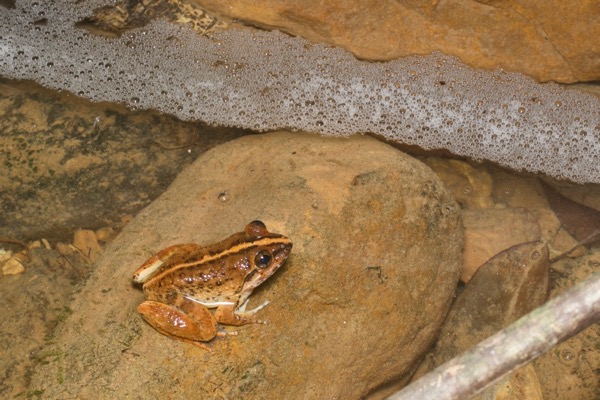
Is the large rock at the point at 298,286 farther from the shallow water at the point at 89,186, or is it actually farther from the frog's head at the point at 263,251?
the shallow water at the point at 89,186

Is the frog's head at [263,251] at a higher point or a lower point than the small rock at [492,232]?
higher

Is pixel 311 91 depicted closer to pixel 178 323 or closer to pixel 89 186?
pixel 89 186

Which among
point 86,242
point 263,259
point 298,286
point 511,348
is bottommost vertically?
point 86,242

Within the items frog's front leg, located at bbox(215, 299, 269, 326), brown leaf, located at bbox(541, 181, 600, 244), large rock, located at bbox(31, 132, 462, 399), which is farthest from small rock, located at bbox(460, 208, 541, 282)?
frog's front leg, located at bbox(215, 299, 269, 326)

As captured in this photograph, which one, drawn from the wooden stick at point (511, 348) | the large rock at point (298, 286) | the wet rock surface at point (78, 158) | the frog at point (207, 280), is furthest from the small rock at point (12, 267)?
the wooden stick at point (511, 348)

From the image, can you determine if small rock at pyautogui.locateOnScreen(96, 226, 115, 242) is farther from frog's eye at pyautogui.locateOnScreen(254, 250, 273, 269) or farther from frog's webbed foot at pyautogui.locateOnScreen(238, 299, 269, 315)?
frog's eye at pyautogui.locateOnScreen(254, 250, 273, 269)

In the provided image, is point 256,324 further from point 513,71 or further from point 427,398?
point 513,71

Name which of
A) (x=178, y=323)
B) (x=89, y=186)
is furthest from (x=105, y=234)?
(x=178, y=323)
